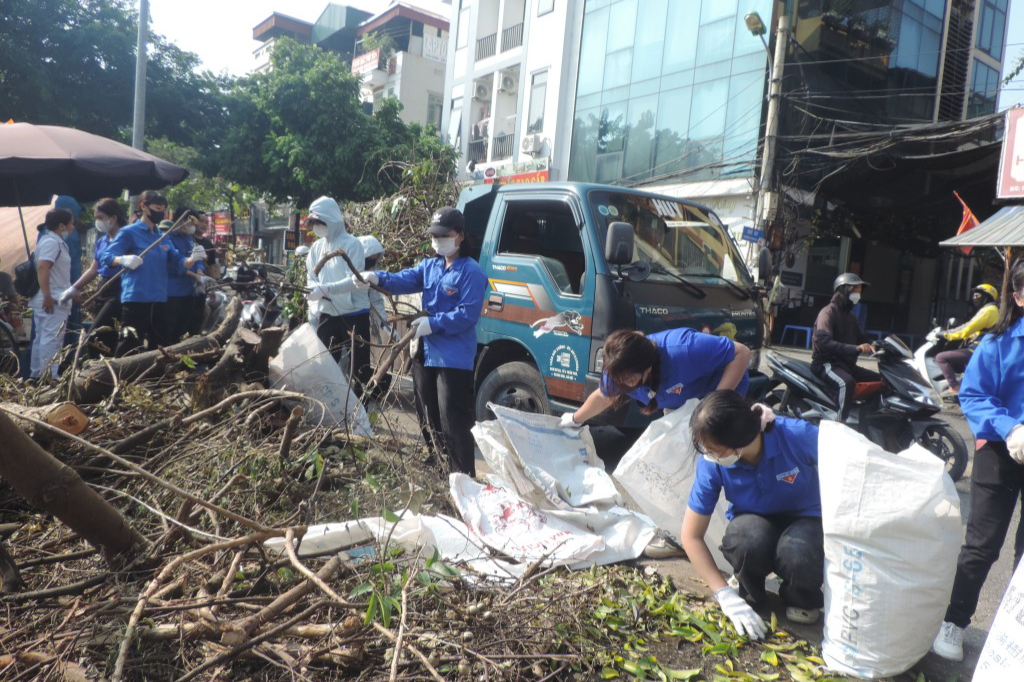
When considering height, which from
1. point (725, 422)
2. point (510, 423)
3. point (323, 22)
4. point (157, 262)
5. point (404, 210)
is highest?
point (323, 22)

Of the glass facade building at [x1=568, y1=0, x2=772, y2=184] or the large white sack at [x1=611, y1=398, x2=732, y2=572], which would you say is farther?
the glass facade building at [x1=568, y1=0, x2=772, y2=184]

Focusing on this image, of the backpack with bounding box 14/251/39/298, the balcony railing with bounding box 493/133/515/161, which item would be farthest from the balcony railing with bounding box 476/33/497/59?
the backpack with bounding box 14/251/39/298

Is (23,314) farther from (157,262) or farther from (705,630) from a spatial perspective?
(705,630)

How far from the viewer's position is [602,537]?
11.2ft

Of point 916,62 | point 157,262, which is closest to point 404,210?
point 157,262

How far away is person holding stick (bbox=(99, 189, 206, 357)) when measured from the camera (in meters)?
6.06

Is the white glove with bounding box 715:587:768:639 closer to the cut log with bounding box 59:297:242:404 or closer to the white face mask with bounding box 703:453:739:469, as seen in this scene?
the white face mask with bounding box 703:453:739:469

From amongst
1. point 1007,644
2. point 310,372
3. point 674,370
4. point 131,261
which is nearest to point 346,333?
point 310,372

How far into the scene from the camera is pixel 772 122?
13.3 metres

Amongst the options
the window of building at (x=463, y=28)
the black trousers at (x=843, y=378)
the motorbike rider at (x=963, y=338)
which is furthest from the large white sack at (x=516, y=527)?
the window of building at (x=463, y=28)

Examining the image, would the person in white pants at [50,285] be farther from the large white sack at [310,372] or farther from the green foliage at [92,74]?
the green foliage at [92,74]

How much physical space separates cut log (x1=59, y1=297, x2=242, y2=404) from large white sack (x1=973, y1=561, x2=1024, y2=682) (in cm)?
393

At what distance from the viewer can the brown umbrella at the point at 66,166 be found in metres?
6.60

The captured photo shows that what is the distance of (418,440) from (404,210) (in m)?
3.17
